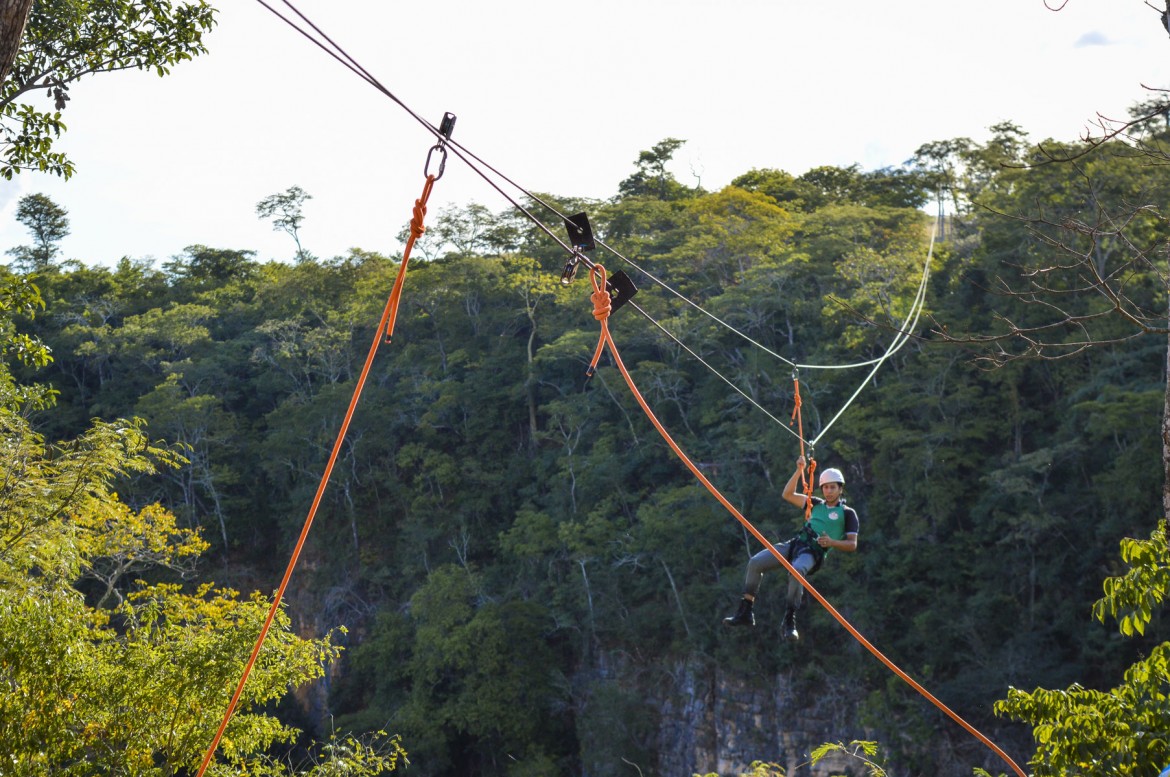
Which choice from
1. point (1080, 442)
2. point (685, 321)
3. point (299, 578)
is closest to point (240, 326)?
point (299, 578)

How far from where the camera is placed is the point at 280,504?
25.3 metres

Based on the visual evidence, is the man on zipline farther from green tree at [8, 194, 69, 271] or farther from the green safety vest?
green tree at [8, 194, 69, 271]

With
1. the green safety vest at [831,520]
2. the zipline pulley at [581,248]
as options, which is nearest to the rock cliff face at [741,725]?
the green safety vest at [831,520]

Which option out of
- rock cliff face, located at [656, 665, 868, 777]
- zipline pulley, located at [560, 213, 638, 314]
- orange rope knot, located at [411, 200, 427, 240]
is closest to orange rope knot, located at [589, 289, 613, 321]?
zipline pulley, located at [560, 213, 638, 314]

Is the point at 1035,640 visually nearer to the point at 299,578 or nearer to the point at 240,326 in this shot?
the point at 299,578

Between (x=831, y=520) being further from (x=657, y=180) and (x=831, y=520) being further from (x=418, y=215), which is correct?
(x=657, y=180)

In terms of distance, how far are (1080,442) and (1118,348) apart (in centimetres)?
148

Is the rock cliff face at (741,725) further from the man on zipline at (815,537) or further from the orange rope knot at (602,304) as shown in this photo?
the orange rope knot at (602,304)

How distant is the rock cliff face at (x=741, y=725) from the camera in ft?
52.9

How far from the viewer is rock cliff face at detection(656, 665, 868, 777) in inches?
635

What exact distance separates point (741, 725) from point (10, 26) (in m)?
15.7

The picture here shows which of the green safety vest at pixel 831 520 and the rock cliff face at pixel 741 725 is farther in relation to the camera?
the rock cliff face at pixel 741 725

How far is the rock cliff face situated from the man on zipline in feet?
34.4

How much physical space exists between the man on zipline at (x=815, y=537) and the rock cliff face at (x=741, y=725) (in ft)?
34.4
